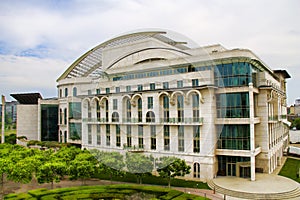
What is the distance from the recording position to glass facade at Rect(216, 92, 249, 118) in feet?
56.3

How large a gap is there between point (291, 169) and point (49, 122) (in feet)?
80.6

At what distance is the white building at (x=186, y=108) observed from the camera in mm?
13500

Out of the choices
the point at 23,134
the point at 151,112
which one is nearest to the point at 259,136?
the point at 151,112

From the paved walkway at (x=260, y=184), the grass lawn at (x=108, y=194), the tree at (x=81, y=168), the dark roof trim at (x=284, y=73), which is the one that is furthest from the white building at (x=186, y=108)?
Answer: the dark roof trim at (x=284, y=73)

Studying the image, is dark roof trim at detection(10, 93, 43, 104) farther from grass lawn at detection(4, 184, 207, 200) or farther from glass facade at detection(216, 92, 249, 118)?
glass facade at detection(216, 92, 249, 118)

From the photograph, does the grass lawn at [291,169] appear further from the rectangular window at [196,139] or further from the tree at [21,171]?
the tree at [21,171]

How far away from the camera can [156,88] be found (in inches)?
606

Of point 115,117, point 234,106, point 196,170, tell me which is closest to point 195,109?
point 234,106

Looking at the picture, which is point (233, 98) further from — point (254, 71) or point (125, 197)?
point (125, 197)

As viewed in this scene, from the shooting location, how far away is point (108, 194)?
13500 mm

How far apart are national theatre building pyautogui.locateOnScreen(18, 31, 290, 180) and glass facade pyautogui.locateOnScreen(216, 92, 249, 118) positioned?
6cm

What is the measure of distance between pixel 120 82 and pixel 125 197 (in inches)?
215

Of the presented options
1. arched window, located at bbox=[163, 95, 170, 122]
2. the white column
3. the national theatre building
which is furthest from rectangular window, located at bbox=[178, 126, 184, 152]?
the white column

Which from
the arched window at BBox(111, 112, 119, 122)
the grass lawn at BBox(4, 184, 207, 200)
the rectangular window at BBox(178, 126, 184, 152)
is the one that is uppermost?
the arched window at BBox(111, 112, 119, 122)
